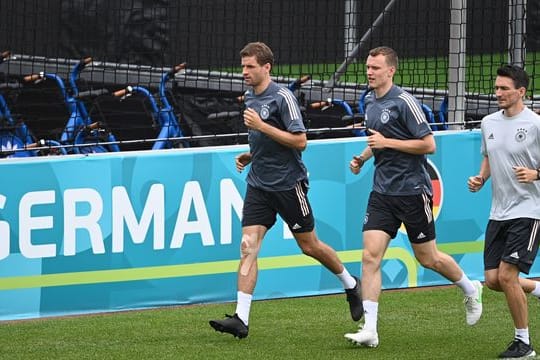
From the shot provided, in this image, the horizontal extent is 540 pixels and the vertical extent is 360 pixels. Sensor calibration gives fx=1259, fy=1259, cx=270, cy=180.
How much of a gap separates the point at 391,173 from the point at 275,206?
2.74 ft

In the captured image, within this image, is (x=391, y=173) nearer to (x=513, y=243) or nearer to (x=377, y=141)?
(x=377, y=141)

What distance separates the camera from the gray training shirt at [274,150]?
8.04 metres

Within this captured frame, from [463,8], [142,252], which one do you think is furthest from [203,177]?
[463,8]

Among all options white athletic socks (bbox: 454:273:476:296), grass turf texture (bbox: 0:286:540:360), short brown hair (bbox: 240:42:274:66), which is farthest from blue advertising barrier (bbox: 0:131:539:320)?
white athletic socks (bbox: 454:273:476:296)

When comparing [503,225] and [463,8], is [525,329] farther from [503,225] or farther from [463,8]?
[463,8]

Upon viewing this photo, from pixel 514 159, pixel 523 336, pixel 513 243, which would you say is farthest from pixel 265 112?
pixel 523 336

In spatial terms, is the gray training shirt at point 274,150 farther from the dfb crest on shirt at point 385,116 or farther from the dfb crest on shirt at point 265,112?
the dfb crest on shirt at point 385,116

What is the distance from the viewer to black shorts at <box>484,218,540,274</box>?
734cm

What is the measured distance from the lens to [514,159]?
738cm

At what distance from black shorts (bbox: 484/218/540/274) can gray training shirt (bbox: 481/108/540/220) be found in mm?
48

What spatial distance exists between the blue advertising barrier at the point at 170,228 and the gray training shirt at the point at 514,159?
250 cm

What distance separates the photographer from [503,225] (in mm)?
7465

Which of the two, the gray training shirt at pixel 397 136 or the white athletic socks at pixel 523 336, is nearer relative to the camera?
the white athletic socks at pixel 523 336

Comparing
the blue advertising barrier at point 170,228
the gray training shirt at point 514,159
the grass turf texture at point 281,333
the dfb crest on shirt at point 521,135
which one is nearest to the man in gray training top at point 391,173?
the grass turf texture at point 281,333
